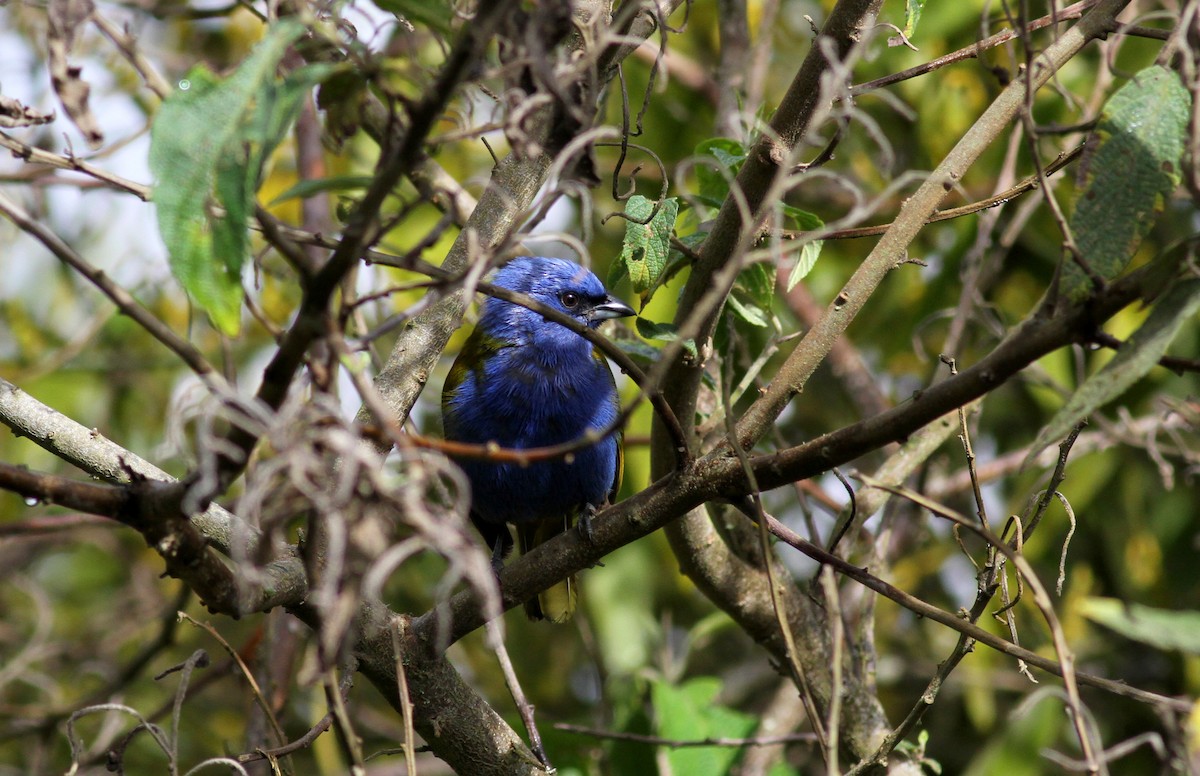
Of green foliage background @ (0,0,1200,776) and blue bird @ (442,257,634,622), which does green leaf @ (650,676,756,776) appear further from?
blue bird @ (442,257,634,622)

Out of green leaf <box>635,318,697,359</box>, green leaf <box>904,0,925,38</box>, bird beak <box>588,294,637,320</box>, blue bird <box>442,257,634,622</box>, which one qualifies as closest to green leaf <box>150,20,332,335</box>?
green leaf <box>635,318,697,359</box>

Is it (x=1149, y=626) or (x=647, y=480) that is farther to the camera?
(x=647, y=480)

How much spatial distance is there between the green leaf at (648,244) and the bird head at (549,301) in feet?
4.94

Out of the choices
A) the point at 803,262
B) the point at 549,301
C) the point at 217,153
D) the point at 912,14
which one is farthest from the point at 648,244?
the point at 549,301

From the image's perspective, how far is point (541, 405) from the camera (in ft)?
12.6

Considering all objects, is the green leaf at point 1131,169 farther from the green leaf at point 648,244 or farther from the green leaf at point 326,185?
the green leaf at point 326,185

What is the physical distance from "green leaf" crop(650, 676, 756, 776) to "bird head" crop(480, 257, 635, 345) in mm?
1234

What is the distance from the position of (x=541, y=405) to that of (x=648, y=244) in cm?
148

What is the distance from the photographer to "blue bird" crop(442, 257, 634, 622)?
3844mm

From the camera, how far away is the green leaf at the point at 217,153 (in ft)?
4.84

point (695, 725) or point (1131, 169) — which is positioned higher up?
point (1131, 169)

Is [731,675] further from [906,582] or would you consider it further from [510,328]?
[510,328]

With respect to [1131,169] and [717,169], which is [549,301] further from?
[1131,169]

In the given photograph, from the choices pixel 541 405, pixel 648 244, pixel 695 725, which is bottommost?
pixel 695 725
